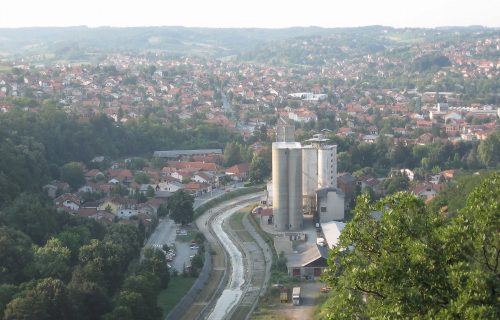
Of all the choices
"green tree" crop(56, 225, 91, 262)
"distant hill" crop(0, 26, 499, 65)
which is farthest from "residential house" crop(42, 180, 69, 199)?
"distant hill" crop(0, 26, 499, 65)

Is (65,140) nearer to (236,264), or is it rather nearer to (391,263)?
(236,264)

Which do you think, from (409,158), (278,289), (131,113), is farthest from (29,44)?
(278,289)

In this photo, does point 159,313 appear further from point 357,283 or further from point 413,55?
point 413,55

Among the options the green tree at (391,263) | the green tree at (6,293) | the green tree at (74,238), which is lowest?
the green tree at (74,238)

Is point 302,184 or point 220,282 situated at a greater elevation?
point 302,184

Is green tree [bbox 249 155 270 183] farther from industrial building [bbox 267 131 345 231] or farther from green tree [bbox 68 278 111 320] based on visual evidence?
green tree [bbox 68 278 111 320]

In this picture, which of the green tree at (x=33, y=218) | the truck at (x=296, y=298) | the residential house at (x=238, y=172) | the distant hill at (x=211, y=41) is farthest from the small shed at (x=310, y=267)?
the distant hill at (x=211, y=41)

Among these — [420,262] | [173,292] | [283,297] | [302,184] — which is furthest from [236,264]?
[420,262]

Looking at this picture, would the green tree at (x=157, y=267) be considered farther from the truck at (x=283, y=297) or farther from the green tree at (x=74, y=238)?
the truck at (x=283, y=297)
